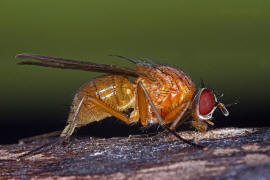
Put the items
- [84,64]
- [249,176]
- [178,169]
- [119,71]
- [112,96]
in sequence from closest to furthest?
[249,176] < [178,169] < [84,64] < [119,71] < [112,96]

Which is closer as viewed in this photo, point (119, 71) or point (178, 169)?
point (178, 169)

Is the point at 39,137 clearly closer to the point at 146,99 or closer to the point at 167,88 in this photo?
the point at 146,99

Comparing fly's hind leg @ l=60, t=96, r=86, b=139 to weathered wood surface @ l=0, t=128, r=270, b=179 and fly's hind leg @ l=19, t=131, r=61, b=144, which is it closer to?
weathered wood surface @ l=0, t=128, r=270, b=179

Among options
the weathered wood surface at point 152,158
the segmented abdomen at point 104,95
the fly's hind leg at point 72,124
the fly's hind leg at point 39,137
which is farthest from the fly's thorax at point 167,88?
the fly's hind leg at point 39,137

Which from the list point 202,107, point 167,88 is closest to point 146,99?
point 167,88

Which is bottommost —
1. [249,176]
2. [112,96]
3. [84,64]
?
[249,176]

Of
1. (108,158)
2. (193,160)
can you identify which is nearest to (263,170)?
(193,160)

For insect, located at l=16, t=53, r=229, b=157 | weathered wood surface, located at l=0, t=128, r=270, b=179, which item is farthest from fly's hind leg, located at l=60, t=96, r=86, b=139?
weathered wood surface, located at l=0, t=128, r=270, b=179

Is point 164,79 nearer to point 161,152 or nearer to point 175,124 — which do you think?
point 175,124
